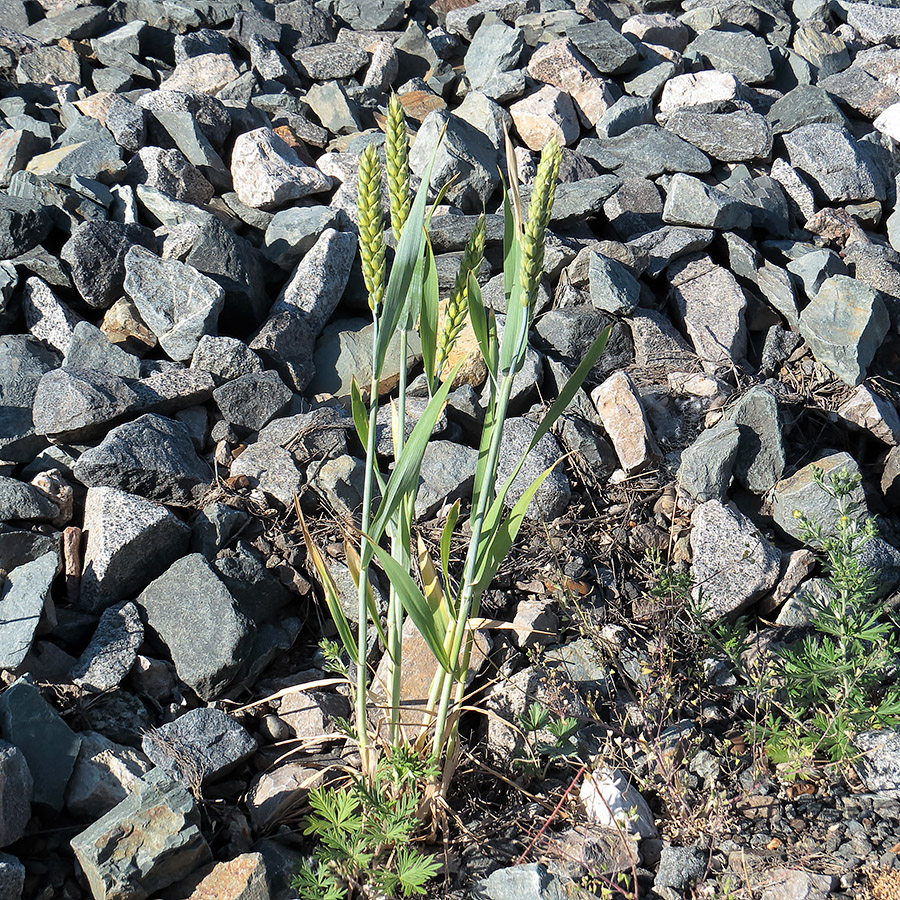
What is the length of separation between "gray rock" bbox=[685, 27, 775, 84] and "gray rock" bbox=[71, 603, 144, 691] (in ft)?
15.4

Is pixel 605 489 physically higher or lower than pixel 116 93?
lower

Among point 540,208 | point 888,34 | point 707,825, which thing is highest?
point 540,208

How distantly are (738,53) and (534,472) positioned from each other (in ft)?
12.2

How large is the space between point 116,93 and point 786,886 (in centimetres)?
465

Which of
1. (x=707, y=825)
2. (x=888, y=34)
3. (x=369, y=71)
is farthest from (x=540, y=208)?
(x=888, y=34)

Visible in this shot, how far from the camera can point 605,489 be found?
3248 mm

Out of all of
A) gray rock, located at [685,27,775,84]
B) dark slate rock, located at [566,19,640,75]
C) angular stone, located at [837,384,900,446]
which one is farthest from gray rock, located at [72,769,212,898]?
gray rock, located at [685,27,775,84]

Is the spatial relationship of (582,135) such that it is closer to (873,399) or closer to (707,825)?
(873,399)

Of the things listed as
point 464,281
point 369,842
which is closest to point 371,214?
point 464,281

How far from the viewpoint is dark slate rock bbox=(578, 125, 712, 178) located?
455 cm

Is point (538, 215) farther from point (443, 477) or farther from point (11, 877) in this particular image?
point (11, 877)

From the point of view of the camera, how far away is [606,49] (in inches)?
207

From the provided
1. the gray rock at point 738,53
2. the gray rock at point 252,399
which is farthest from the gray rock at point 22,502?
the gray rock at point 738,53

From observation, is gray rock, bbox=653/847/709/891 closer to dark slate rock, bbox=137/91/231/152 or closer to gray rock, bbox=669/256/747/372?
gray rock, bbox=669/256/747/372
